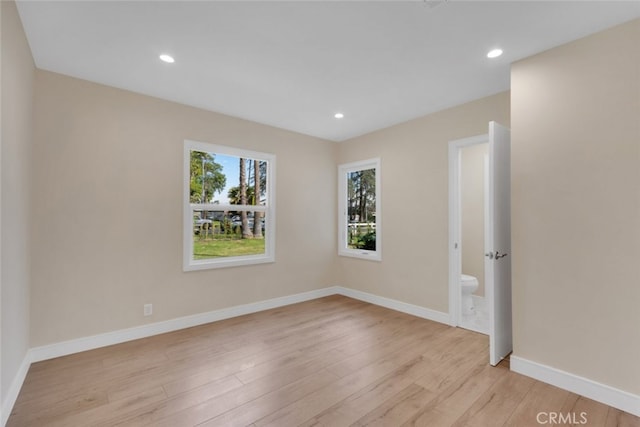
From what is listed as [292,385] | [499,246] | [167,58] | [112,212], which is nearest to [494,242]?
[499,246]

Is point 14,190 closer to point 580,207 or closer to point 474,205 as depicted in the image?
point 580,207

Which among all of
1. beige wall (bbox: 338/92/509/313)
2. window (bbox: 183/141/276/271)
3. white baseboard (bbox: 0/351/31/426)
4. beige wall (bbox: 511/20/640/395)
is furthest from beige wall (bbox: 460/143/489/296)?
white baseboard (bbox: 0/351/31/426)

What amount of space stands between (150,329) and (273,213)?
2012 millimetres

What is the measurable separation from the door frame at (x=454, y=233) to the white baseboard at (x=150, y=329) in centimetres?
213

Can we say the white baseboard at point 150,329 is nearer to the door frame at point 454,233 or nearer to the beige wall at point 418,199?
the beige wall at point 418,199

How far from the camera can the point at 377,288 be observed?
168 inches

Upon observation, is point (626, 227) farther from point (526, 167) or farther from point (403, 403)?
point (403, 403)

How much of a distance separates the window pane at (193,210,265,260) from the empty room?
0.10 ft

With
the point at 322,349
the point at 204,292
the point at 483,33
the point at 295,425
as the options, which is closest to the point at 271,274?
the point at 204,292

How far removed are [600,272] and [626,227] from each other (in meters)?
0.34

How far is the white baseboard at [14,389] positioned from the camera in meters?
1.75

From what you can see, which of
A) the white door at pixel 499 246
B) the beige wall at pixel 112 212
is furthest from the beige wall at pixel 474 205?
the beige wall at pixel 112 212

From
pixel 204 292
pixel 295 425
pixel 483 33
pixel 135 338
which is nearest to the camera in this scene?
pixel 295 425
